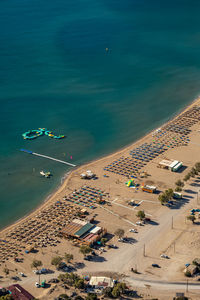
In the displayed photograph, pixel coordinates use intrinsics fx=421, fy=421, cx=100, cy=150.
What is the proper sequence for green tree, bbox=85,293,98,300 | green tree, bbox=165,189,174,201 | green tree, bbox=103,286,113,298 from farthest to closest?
1. green tree, bbox=165,189,174,201
2. green tree, bbox=103,286,113,298
3. green tree, bbox=85,293,98,300

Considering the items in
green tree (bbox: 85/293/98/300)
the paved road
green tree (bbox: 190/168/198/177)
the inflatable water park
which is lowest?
the paved road

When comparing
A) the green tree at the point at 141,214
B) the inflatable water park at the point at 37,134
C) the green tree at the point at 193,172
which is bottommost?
the green tree at the point at 141,214

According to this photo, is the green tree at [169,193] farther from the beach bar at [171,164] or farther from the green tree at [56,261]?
the green tree at [56,261]

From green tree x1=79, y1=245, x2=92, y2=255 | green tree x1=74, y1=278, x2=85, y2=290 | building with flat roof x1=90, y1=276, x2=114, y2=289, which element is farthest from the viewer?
green tree x1=79, y1=245, x2=92, y2=255

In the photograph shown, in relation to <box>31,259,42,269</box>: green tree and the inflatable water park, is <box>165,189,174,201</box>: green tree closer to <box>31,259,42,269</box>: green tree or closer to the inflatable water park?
<box>31,259,42,269</box>: green tree

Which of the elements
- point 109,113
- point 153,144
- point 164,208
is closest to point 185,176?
point 164,208

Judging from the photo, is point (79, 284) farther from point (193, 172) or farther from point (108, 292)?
point (193, 172)

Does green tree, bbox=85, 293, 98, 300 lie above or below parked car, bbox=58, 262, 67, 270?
above

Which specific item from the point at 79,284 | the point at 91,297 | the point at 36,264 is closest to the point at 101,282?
the point at 79,284

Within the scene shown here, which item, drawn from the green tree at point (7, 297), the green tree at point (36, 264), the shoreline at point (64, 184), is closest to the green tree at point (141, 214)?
the shoreline at point (64, 184)

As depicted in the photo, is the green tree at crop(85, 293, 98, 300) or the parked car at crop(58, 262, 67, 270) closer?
the green tree at crop(85, 293, 98, 300)

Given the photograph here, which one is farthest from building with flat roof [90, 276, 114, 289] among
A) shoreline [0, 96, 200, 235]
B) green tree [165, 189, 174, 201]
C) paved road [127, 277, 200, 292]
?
green tree [165, 189, 174, 201]
